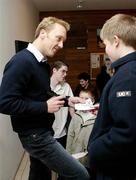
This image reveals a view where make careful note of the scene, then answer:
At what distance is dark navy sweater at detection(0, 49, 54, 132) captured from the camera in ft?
5.95

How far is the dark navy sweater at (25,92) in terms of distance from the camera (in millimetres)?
1812

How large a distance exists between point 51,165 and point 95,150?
26.4 inches

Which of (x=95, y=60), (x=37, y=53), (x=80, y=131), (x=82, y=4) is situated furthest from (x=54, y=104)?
(x=95, y=60)

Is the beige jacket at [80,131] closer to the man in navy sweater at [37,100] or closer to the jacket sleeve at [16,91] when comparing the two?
the man in navy sweater at [37,100]

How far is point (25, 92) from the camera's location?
6.23 ft

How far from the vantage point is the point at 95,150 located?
1366 millimetres

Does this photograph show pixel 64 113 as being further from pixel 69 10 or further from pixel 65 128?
pixel 69 10

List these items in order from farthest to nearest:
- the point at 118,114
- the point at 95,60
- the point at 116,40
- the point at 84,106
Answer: the point at 95,60 < the point at 84,106 < the point at 116,40 < the point at 118,114

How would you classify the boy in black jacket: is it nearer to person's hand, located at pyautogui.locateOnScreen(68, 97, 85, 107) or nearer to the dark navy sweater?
the dark navy sweater

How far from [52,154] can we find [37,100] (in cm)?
34

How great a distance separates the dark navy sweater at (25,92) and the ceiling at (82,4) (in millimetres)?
4243

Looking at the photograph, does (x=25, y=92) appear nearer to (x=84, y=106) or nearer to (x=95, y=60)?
(x=84, y=106)

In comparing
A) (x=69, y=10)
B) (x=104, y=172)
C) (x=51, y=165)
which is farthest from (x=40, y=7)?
(x=104, y=172)

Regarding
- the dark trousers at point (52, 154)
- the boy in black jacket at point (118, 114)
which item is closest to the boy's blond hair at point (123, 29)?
the boy in black jacket at point (118, 114)
